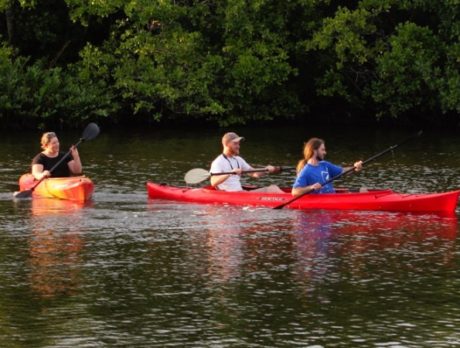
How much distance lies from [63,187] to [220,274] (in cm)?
781

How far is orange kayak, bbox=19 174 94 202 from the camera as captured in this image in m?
22.1

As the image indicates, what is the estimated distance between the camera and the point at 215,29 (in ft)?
136

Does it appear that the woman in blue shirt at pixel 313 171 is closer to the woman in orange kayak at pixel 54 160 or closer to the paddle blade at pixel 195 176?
the paddle blade at pixel 195 176

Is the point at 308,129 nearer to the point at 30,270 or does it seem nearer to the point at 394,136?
the point at 394,136

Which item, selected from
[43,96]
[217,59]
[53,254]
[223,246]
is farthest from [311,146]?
[217,59]

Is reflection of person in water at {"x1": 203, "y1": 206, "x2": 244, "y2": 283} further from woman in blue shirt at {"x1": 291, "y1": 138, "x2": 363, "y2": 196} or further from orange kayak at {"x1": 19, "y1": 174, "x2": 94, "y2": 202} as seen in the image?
orange kayak at {"x1": 19, "y1": 174, "x2": 94, "y2": 202}

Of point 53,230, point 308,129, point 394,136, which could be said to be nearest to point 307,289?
point 53,230

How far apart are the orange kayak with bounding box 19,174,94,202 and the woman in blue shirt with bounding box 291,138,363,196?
3.55 meters

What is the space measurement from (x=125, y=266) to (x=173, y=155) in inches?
618

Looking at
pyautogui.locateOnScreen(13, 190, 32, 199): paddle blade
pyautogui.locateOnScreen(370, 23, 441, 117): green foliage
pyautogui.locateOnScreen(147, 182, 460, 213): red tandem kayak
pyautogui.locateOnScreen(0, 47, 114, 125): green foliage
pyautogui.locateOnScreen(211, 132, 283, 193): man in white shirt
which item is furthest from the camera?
pyautogui.locateOnScreen(370, 23, 441, 117): green foliage

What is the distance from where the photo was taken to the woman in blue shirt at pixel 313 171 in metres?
20.4

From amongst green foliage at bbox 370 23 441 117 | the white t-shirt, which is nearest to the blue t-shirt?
the white t-shirt

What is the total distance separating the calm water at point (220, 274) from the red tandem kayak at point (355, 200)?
29 centimetres

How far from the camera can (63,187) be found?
22.4 m
